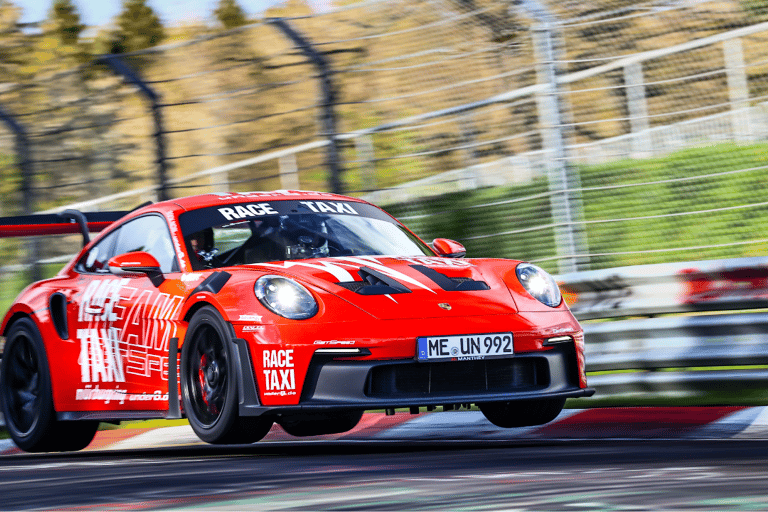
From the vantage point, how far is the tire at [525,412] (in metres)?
6.46

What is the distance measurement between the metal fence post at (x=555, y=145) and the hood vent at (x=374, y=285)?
2.81 m

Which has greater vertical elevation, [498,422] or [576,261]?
[576,261]

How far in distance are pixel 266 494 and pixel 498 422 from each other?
2.58 m

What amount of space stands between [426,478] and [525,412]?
2.11m

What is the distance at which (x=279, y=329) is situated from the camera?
225 inches

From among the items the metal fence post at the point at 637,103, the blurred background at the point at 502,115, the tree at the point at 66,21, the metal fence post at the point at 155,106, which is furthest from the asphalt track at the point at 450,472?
the tree at the point at 66,21

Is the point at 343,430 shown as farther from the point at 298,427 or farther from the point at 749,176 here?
the point at 749,176

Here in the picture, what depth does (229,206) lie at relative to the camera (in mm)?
6934

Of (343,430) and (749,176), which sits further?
(749,176)

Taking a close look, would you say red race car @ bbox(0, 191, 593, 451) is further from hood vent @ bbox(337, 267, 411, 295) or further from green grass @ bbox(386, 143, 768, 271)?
green grass @ bbox(386, 143, 768, 271)

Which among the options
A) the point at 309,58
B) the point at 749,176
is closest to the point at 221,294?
the point at 309,58

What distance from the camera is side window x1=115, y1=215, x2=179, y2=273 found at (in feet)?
22.1

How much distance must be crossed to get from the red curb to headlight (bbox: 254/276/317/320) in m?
1.43

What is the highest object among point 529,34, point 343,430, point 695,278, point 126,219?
point 529,34
